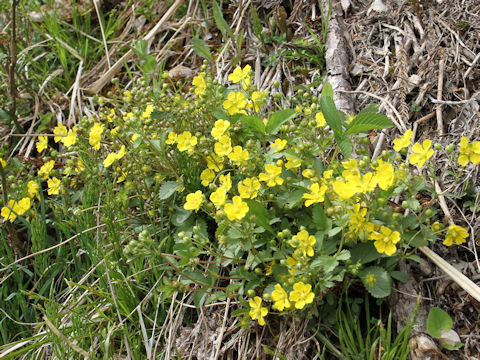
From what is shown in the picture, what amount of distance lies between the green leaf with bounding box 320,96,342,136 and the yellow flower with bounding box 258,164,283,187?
0.27 m

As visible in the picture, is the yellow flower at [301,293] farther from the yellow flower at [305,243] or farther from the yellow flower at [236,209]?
the yellow flower at [236,209]

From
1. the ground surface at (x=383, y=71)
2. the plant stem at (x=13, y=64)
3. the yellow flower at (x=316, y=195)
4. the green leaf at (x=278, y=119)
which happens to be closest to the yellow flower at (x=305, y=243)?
the yellow flower at (x=316, y=195)

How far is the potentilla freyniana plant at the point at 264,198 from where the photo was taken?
1639 millimetres

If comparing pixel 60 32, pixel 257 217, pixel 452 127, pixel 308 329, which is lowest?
pixel 308 329

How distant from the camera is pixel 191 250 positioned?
175 centimetres

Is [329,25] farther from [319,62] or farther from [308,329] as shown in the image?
[308,329]

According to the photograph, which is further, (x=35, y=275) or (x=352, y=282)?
(x=35, y=275)

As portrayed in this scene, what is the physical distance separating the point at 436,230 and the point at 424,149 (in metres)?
0.29

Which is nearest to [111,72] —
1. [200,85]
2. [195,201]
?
[200,85]

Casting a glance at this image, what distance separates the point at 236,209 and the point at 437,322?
→ 78 cm

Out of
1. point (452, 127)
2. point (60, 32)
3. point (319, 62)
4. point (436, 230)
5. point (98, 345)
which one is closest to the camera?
point (436, 230)

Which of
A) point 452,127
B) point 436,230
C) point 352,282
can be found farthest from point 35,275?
point 452,127

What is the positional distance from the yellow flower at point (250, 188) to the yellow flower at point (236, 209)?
178mm

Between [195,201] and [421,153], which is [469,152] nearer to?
[421,153]
